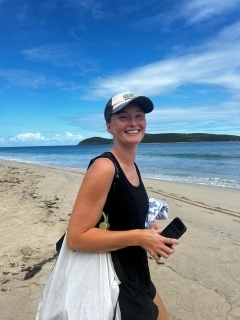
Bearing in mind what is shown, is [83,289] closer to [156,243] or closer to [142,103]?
[156,243]

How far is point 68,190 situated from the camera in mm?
9719

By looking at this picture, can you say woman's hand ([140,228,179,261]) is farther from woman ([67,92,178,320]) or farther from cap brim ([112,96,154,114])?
cap brim ([112,96,154,114])

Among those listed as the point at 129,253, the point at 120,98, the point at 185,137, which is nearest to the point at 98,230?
the point at 129,253

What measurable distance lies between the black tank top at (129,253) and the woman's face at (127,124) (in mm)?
177


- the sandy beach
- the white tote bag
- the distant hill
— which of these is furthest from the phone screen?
the distant hill

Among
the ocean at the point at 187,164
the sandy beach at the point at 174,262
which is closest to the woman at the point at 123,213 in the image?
the sandy beach at the point at 174,262

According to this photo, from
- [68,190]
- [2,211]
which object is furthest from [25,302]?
[68,190]

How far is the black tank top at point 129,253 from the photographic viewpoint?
66.1 inches

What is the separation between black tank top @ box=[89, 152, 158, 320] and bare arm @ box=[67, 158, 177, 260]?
9 centimetres

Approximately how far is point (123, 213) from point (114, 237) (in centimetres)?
16

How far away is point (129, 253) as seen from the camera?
1782 millimetres

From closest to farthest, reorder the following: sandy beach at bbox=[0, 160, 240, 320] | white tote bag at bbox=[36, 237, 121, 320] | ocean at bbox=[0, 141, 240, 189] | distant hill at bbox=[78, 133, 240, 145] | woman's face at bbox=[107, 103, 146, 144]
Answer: white tote bag at bbox=[36, 237, 121, 320], woman's face at bbox=[107, 103, 146, 144], sandy beach at bbox=[0, 160, 240, 320], ocean at bbox=[0, 141, 240, 189], distant hill at bbox=[78, 133, 240, 145]

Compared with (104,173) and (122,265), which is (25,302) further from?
(104,173)

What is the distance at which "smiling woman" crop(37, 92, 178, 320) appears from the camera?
62.7 inches
